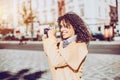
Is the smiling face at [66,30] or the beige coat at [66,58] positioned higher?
the smiling face at [66,30]

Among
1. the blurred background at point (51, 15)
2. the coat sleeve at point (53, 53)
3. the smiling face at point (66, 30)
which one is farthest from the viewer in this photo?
the blurred background at point (51, 15)

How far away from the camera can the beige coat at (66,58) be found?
1951 mm

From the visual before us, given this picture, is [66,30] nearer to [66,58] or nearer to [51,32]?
[51,32]

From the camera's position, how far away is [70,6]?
34.0 meters

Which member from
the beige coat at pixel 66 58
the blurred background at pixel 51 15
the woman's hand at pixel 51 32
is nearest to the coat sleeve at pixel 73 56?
the beige coat at pixel 66 58

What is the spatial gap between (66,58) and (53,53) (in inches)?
3.8

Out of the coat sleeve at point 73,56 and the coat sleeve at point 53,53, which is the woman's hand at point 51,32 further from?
the coat sleeve at point 73,56

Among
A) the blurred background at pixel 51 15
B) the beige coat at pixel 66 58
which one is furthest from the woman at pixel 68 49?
the blurred background at pixel 51 15

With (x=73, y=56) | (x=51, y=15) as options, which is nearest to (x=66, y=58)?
(x=73, y=56)

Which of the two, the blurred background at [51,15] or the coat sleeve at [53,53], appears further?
the blurred background at [51,15]

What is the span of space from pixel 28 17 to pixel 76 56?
133ft

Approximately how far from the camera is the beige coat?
1.95 m

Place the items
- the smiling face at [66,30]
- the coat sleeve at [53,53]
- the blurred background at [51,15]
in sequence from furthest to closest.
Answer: the blurred background at [51,15] → the smiling face at [66,30] → the coat sleeve at [53,53]

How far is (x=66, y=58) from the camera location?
1951mm
